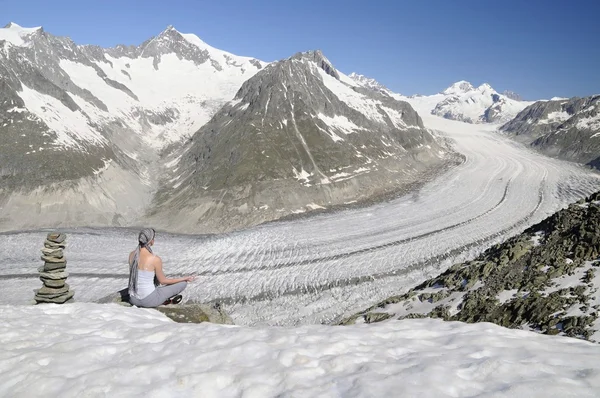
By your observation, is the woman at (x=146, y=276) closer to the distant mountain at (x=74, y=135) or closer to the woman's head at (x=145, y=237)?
the woman's head at (x=145, y=237)

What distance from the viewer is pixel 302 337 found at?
7.12 metres

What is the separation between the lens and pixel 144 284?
10.0 m

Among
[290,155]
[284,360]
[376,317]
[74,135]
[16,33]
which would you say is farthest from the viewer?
[16,33]

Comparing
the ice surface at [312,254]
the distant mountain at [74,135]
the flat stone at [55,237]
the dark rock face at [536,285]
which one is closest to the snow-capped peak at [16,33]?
the distant mountain at [74,135]

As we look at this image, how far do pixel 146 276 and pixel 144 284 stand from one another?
24 centimetres

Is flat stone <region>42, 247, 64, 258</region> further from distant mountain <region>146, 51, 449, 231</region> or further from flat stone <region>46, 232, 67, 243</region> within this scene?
distant mountain <region>146, 51, 449, 231</region>

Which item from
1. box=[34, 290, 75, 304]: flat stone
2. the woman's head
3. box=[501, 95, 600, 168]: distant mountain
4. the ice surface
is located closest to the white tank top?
the woman's head

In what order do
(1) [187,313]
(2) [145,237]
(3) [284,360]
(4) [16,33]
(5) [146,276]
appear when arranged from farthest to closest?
(4) [16,33] → (1) [187,313] → (5) [146,276] → (2) [145,237] → (3) [284,360]

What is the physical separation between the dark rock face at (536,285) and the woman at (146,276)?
848cm

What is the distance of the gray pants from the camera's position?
33.1ft

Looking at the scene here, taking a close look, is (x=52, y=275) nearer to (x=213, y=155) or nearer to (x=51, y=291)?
(x=51, y=291)

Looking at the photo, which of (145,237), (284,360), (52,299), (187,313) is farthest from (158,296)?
(284,360)

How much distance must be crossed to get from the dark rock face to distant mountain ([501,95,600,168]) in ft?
268

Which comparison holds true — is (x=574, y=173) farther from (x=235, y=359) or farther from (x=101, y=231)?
(x=235, y=359)
